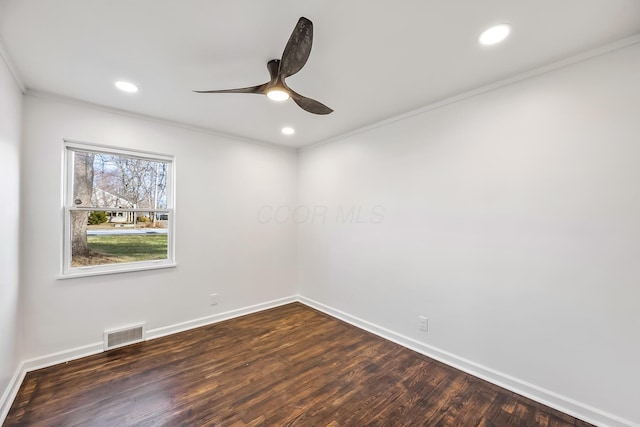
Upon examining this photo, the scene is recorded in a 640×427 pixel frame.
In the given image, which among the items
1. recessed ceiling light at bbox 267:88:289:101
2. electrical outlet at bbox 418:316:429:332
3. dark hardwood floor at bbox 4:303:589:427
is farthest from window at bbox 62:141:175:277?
electrical outlet at bbox 418:316:429:332

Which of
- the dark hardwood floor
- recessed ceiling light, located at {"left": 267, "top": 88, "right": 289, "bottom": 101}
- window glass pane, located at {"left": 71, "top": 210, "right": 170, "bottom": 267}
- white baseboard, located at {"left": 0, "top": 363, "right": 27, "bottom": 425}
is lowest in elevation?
the dark hardwood floor

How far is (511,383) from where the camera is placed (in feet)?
7.05

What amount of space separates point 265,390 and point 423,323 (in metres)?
1.65

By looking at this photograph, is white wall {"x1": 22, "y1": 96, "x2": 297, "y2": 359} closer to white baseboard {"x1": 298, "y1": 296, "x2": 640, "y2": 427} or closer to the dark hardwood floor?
the dark hardwood floor

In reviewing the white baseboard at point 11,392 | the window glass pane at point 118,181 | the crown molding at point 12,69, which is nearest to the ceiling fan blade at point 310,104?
the crown molding at point 12,69

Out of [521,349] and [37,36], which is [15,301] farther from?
[521,349]

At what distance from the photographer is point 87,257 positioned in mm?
2746

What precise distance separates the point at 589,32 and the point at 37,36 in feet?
11.4

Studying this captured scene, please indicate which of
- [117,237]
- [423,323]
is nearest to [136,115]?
[117,237]

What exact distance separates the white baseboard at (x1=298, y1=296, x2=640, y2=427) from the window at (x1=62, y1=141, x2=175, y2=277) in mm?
2780

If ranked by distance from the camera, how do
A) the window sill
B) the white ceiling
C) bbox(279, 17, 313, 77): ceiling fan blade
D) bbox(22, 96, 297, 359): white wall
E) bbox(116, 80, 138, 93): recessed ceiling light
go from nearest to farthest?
bbox(279, 17, 313, 77): ceiling fan blade → the white ceiling → bbox(116, 80, 138, 93): recessed ceiling light → bbox(22, 96, 297, 359): white wall → the window sill

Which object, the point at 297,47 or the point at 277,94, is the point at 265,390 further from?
the point at 297,47

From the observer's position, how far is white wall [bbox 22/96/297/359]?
2.42 metres

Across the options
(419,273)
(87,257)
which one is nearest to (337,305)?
(419,273)
